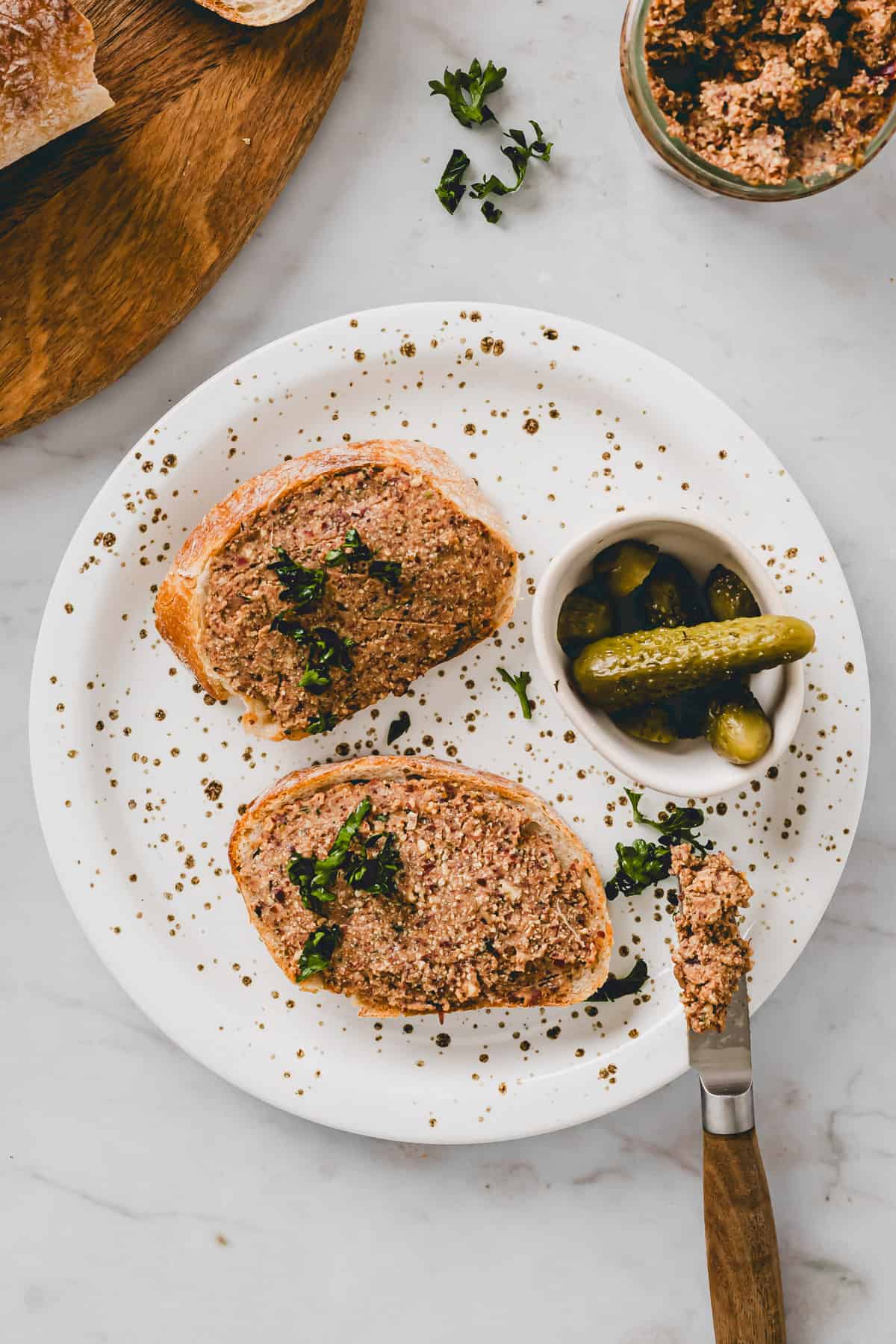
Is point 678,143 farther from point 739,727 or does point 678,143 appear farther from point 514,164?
point 739,727

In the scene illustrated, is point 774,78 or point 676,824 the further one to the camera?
point 676,824

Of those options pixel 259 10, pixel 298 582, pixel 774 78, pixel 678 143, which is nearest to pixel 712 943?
pixel 298 582

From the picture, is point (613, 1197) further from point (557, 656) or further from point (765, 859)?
point (557, 656)

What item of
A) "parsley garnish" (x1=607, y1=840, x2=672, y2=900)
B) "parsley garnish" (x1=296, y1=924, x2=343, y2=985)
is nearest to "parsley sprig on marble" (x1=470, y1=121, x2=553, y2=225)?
"parsley garnish" (x1=607, y1=840, x2=672, y2=900)

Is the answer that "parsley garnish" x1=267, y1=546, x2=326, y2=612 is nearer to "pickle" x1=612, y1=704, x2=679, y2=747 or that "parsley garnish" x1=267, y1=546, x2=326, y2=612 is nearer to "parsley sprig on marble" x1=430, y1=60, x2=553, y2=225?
"pickle" x1=612, y1=704, x2=679, y2=747

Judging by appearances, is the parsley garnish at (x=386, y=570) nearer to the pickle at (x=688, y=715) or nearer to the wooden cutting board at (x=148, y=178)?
the pickle at (x=688, y=715)

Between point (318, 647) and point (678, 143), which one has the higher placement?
point (678, 143)

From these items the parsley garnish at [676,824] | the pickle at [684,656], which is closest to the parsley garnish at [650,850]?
the parsley garnish at [676,824]

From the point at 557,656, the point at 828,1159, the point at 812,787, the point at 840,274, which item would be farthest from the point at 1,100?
the point at 828,1159
